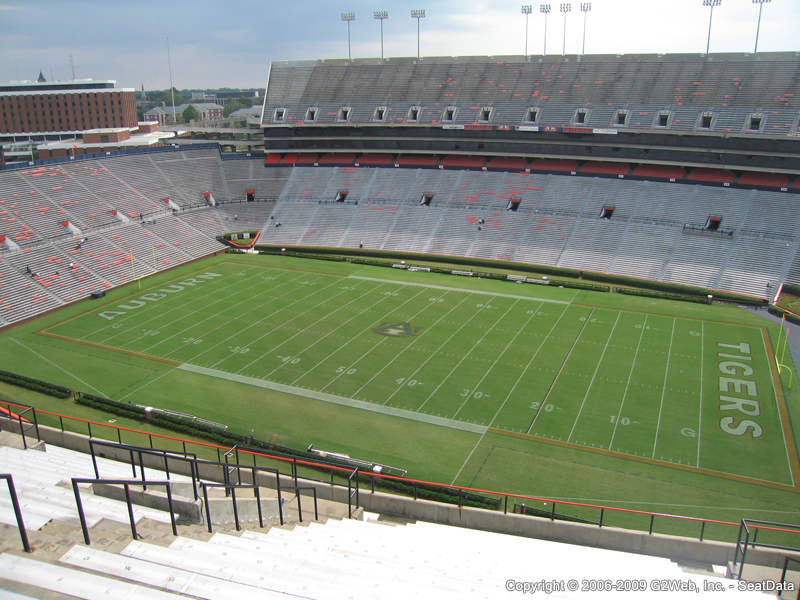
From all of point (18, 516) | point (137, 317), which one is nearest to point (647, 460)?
point (18, 516)

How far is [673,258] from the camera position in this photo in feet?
139

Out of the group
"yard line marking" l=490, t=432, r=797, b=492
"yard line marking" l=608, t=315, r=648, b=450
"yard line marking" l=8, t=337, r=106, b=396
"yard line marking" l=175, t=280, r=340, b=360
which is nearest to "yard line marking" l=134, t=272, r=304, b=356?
"yard line marking" l=175, t=280, r=340, b=360

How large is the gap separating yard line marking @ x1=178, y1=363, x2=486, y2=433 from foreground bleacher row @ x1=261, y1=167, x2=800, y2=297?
947 inches

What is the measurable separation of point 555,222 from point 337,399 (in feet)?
97.4

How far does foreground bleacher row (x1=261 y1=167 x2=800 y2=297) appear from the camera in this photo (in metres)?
41.6

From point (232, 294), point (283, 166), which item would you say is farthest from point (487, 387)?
point (283, 166)

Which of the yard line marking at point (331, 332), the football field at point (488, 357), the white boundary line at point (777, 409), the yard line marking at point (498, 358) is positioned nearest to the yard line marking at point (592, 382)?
the football field at point (488, 357)

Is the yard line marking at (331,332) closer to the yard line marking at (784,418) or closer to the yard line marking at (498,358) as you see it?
the yard line marking at (498,358)

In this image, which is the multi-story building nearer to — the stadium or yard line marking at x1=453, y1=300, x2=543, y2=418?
the stadium

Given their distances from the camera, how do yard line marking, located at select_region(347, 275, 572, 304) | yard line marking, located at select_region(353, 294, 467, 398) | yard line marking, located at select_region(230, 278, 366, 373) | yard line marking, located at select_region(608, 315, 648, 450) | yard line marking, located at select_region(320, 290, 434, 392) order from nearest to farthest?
yard line marking, located at select_region(608, 315, 648, 450) → yard line marking, located at select_region(353, 294, 467, 398) → yard line marking, located at select_region(320, 290, 434, 392) → yard line marking, located at select_region(230, 278, 366, 373) → yard line marking, located at select_region(347, 275, 572, 304)

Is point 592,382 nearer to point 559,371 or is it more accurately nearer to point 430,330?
point 559,371

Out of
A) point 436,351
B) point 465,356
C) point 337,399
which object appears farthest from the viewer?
point 436,351

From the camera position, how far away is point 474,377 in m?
27.1

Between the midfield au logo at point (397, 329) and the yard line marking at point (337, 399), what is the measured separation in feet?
23.9
